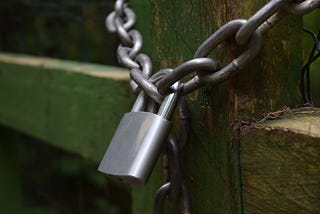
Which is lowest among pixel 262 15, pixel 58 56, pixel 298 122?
pixel 58 56

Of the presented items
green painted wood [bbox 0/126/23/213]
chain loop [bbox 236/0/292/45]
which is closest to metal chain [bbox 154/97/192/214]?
chain loop [bbox 236/0/292/45]

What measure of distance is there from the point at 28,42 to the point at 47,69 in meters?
0.90

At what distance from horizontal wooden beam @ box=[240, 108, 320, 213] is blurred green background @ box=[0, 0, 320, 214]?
973mm

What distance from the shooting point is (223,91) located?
23.3 inches

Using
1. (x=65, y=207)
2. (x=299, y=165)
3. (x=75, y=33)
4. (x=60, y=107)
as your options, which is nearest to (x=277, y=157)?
(x=299, y=165)

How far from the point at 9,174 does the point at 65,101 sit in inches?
24.3

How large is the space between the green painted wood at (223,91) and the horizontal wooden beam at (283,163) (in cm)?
2

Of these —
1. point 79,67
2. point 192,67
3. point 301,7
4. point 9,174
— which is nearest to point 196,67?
point 192,67

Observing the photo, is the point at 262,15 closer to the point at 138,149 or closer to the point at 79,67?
the point at 138,149

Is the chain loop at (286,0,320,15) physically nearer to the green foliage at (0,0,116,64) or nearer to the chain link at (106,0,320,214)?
the chain link at (106,0,320,214)

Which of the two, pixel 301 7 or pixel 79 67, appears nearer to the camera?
pixel 301 7

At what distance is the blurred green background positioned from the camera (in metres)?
1.72

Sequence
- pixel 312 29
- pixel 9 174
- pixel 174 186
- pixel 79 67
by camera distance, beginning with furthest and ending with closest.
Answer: pixel 9 174, pixel 79 67, pixel 312 29, pixel 174 186

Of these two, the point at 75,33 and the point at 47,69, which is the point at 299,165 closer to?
the point at 47,69
